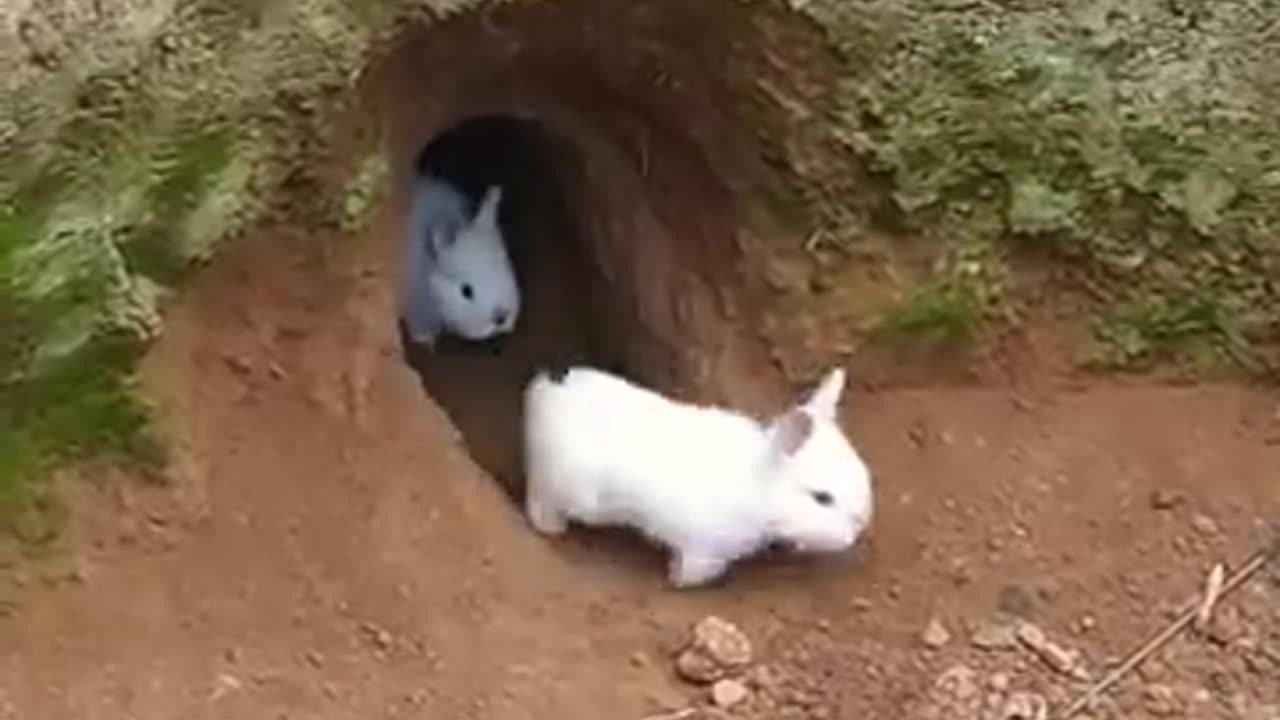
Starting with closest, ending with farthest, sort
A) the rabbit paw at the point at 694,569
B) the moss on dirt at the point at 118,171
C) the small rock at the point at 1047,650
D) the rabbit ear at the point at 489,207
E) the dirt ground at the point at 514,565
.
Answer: the moss on dirt at the point at 118,171
the dirt ground at the point at 514,565
the small rock at the point at 1047,650
the rabbit paw at the point at 694,569
the rabbit ear at the point at 489,207

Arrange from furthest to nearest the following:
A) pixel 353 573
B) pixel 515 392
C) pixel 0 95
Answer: pixel 515 392
pixel 353 573
pixel 0 95

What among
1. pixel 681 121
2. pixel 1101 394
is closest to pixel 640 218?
pixel 681 121

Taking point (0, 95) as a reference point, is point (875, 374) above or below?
below

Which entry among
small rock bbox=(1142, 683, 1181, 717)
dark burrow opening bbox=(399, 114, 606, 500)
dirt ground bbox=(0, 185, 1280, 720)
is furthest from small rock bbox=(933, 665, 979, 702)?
dark burrow opening bbox=(399, 114, 606, 500)

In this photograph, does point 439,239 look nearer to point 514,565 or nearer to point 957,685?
point 514,565

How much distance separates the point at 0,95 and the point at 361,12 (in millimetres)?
338

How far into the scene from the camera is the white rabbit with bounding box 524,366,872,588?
9.99 feet

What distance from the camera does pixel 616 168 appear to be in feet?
11.0

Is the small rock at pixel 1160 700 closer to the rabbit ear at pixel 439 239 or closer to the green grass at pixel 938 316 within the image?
the green grass at pixel 938 316

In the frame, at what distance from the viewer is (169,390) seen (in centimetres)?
286

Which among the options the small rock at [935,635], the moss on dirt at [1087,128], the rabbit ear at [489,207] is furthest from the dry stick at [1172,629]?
the rabbit ear at [489,207]

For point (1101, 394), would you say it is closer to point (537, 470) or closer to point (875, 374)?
point (875, 374)

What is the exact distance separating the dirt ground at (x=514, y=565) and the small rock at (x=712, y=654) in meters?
0.01

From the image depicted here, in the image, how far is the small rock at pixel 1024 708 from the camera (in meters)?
2.91
